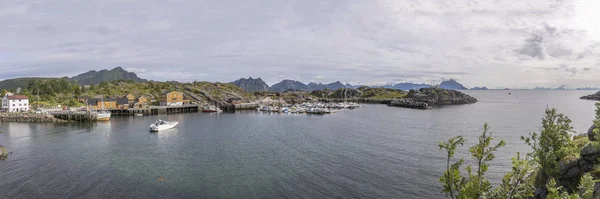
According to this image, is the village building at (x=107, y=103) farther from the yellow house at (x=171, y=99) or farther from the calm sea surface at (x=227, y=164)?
the calm sea surface at (x=227, y=164)

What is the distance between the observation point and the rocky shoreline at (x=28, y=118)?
310 ft

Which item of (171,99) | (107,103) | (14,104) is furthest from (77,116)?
(171,99)

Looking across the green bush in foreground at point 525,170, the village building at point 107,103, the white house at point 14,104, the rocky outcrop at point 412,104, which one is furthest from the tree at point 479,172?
the rocky outcrop at point 412,104

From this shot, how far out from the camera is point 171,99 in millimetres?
149375

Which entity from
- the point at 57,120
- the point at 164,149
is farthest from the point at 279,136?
the point at 57,120

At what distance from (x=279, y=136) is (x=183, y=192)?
38763 mm

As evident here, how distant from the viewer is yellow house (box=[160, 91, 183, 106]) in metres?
148

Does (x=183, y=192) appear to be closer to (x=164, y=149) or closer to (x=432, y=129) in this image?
(x=164, y=149)

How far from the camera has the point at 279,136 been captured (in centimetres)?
7106

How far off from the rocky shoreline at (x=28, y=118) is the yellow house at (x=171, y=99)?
52.8 meters

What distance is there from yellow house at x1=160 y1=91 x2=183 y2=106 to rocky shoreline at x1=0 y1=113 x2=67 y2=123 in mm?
52783

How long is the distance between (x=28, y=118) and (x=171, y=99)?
58.7 meters

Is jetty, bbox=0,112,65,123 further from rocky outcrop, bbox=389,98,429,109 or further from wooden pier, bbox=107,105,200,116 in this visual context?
rocky outcrop, bbox=389,98,429,109

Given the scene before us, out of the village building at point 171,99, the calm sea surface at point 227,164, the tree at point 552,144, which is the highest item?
the village building at point 171,99
